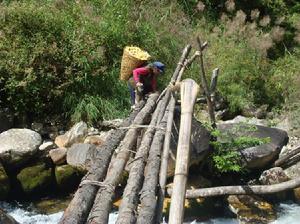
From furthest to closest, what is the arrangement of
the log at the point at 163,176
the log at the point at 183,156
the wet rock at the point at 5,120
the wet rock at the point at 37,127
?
the wet rock at the point at 37,127
the wet rock at the point at 5,120
the log at the point at 163,176
the log at the point at 183,156

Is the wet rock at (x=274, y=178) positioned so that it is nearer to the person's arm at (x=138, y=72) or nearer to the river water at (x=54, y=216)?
the river water at (x=54, y=216)

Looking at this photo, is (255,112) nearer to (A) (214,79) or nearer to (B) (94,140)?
(A) (214,79)

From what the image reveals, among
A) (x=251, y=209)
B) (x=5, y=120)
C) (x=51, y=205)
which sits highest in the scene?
(x=5, y=120)

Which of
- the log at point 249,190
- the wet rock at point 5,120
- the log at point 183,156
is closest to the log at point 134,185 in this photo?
the log at point 183,156

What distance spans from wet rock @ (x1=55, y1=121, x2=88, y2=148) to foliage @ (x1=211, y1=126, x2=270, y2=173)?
2.00 meters

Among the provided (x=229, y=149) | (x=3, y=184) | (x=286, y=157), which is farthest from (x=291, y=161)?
(x=3, y=184)

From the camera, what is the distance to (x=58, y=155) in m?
6.81

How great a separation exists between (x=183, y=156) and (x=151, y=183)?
0.53 metres

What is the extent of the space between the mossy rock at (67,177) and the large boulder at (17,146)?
440 mm

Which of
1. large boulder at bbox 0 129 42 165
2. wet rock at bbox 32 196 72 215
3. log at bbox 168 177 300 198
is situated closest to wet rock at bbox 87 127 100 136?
large boulder at bbox 0 129 42 165

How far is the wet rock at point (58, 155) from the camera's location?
679 cm

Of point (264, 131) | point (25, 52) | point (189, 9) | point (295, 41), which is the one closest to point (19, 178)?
point (25, 52)

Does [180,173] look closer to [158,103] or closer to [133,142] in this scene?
[133,142]

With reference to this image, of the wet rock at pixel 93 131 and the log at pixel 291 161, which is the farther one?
the wet rock at pixel 93 131
